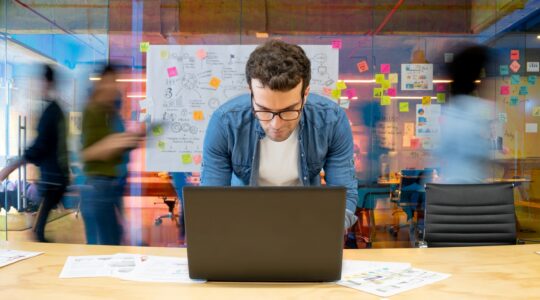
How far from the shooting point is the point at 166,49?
172 inches

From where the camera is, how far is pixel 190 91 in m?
4.33

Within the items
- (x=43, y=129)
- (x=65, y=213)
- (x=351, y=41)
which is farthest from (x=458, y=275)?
(x=65, y=213)

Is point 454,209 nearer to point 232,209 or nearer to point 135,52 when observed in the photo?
point 232,209

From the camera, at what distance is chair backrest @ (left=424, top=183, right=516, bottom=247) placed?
238 centimetres

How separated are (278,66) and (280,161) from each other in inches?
22.3

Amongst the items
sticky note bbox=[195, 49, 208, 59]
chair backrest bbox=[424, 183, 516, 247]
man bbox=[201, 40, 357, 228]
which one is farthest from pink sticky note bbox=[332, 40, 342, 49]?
man bbox=[201, 40, 357, 228]

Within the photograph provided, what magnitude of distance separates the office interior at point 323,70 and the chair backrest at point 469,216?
207 cm

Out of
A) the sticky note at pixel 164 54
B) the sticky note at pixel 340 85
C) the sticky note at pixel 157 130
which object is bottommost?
the sticky note at pixel 157 130

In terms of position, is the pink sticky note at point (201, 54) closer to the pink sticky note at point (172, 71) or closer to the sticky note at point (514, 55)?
the pink sticky note at point (172, 71)

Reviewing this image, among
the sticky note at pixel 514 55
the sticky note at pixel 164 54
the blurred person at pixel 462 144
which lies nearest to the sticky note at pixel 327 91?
the blurred person at pixel 462 144

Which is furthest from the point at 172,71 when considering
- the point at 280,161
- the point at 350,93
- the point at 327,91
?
the point at 280,161

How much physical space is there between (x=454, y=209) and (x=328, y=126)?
0.88 metres

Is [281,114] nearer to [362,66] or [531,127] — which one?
[362,66]

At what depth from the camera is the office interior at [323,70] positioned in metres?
4.43
